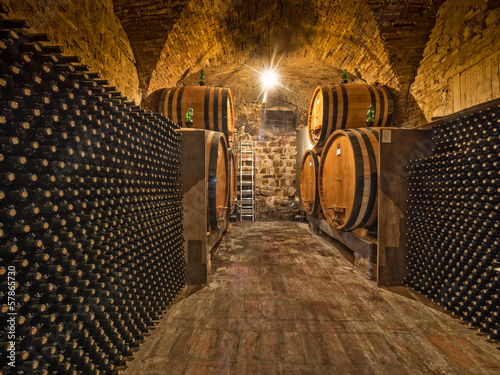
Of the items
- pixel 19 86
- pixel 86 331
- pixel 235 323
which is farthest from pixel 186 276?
pixel 19 86

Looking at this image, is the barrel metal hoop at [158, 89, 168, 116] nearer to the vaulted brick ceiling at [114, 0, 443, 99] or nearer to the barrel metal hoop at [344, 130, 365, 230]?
the vaulted brick ceiling at [114, 0, 443, 99]

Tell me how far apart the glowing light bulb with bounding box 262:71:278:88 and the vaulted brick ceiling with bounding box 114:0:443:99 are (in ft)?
2.59

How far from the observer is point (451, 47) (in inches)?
135

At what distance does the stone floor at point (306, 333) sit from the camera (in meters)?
1.56

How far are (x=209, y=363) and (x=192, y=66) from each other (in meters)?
5.09

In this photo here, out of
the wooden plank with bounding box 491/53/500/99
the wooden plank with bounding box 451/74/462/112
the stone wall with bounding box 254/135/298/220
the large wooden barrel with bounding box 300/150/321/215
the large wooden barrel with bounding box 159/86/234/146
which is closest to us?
the wooden plank with bounding box 491/53/500/99

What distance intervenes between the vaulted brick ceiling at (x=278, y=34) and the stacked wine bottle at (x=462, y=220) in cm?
251

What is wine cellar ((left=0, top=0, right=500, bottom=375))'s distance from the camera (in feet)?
3.38

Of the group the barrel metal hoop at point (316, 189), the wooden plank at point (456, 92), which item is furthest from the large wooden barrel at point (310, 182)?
the wooden plank at point (456, 92)

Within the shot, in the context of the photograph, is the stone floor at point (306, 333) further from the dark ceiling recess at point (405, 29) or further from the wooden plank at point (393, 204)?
the dark ceiling recess at point (405, 29)

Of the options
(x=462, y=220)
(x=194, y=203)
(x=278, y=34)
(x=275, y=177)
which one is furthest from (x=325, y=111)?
(x=275, y=177)

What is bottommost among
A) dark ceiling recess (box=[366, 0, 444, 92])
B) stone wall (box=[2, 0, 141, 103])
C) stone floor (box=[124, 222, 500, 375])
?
stone floor (box=[124, 222, 500, 375])

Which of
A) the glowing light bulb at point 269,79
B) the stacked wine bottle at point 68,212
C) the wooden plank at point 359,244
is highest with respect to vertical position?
the glowing light bulb at point 269,79

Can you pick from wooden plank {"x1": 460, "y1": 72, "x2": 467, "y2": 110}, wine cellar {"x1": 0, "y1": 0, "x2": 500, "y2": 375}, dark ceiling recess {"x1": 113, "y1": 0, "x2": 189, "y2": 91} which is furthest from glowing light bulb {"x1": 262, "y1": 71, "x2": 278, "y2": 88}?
wooden plank {"x1": 460, "y1": 72, "x2": 467, "y2": 110}
